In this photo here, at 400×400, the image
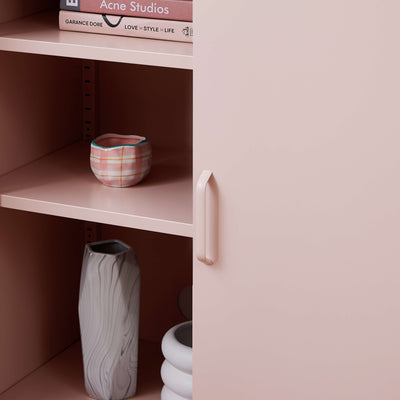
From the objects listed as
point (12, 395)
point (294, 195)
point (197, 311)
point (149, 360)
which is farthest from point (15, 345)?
point (294, 195)

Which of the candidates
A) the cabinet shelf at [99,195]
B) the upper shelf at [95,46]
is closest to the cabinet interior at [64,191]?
the cabinet shelf at [99,195]

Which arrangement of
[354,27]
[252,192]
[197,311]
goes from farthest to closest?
[197,311]
[252,192]
[354,27]

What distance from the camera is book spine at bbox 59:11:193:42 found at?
1.32m

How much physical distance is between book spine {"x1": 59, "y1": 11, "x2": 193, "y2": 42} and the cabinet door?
0.18 m

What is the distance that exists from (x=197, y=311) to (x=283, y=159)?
0.30 m

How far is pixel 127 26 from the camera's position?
4.45 ft

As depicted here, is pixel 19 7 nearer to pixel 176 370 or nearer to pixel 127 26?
pixel 127 26

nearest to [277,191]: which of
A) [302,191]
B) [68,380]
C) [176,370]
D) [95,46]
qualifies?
[302,191]

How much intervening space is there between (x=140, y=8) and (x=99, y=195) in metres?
0.34

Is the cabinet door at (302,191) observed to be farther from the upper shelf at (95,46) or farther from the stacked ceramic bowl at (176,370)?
the stacked ceramic bowl at (176,370)

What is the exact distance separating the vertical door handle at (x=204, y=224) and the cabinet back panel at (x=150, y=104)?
441 millimetres

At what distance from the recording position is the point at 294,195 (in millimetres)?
1146

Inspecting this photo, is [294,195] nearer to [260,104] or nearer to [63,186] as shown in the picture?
[260,104]

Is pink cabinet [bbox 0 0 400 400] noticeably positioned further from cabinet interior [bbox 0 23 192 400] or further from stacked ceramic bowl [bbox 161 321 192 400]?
stacked ceramic bowl [bbox 161 321 192 400]
